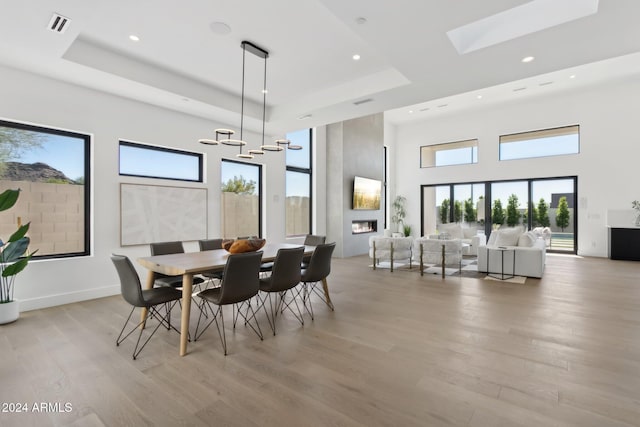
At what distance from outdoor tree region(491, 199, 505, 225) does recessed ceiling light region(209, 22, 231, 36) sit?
939 cm

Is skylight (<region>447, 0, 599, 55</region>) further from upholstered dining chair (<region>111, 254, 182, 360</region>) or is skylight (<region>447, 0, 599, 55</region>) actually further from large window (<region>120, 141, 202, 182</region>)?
large window (<region>120, 141, 202, 182</region>)

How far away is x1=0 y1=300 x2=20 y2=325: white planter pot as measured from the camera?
3602 millimetres

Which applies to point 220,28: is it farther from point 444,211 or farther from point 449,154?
point 444,211

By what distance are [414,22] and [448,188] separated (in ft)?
28.9

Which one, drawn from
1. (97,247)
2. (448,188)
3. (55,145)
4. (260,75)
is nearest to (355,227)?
(448,188)

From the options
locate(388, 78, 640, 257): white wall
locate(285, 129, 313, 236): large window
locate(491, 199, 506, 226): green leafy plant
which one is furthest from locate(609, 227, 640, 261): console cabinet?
locate(285, 129, 313, 236): large window

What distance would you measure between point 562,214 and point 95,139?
11.3 meters

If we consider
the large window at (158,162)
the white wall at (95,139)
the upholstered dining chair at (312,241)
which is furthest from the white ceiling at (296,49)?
the upholstered dining chair at (312,241)

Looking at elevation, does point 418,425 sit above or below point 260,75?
below

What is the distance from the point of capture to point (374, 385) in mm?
2332

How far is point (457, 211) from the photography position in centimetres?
1073

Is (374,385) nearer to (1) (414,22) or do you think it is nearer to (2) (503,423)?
(2) (503,423)

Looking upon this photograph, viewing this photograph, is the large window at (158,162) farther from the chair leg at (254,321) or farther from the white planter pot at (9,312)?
the chair leg at (254,321)

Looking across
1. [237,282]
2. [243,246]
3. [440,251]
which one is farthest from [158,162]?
[440,251]
